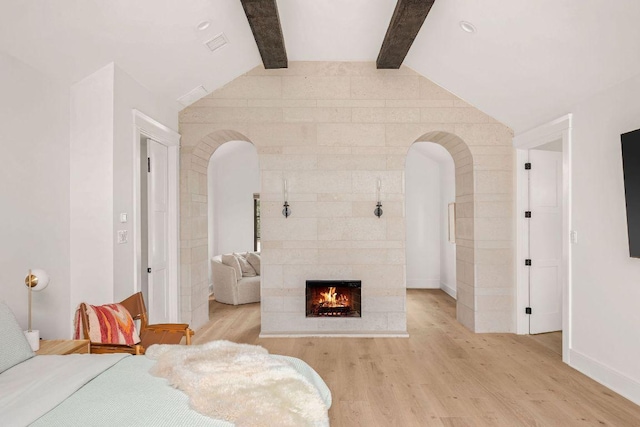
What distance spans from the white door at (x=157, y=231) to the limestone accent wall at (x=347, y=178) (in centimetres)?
23

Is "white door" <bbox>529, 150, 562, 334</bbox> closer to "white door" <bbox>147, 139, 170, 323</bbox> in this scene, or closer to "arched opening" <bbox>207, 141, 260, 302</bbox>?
"white door" <bbox>147, 139, 170, 323</bbox>

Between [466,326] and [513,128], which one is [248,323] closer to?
[466,326]

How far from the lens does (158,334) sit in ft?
10.0

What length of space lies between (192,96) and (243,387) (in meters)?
3.71

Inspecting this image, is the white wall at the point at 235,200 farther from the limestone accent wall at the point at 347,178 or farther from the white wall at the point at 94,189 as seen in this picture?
the white wall at the point at 94,189

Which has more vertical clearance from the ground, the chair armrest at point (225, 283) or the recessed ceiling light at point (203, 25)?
the recessed ceiling light at point (203, 25)

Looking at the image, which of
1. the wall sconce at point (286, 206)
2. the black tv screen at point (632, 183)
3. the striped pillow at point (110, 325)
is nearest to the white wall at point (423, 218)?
the wall sconce at point (286, 206)

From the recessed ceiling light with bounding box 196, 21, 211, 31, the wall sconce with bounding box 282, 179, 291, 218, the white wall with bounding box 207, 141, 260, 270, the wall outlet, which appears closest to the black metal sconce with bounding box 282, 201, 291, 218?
the wall sconce with bounding box 282, 179, 291, 218

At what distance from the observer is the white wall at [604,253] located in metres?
3.02

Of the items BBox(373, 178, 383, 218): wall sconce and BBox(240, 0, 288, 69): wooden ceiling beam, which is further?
BBox(373, 178, 383, 218): wall sconce

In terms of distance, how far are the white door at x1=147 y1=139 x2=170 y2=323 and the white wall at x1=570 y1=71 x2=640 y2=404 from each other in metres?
4.14

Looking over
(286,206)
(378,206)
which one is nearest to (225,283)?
(286,206)

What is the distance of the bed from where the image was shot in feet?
4.81

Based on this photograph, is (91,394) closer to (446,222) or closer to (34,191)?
(34,191)
